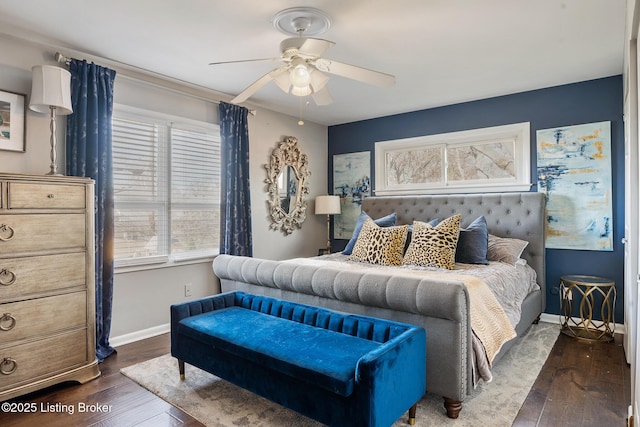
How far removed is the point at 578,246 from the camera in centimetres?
376

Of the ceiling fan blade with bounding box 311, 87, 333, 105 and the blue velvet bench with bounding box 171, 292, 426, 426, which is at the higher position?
the ceiling fan blade with bounding box 311, 87, 333, 105

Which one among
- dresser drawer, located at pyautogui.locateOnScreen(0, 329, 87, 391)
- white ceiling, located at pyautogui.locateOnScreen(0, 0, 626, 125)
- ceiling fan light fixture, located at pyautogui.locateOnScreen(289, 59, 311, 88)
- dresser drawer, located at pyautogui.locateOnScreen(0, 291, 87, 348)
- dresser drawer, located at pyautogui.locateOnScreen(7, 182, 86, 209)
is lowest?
dresser drawer, located at pyautogui.locateOnScreen(0, 329, 87, 391)

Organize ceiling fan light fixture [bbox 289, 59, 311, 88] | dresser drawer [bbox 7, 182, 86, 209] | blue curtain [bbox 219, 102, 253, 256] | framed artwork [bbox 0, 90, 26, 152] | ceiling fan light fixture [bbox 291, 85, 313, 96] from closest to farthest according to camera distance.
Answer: dresser drawer [bbox 7, 182, 86, 209]
ceiling fan light fixture [bbox 289, 59, 311, 88]
ceiling fan light fixture [bbox 291, 85, 313, 96]
framed artwork [bbox 0, 90, 26, 152]
blue curtain [bbox 219, 102, 253, 256]

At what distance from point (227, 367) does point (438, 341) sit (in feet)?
4.04

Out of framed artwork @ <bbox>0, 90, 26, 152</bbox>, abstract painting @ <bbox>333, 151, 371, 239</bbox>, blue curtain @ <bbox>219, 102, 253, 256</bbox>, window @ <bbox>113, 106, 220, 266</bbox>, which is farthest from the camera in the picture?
abstract painting @ <bbox>333, 151, 371, 239</bbox>

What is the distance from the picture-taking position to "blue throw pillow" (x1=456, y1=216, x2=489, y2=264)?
3.48m

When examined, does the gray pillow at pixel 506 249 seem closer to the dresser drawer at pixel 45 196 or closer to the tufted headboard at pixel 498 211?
the tufted headboard at pixel 498 211

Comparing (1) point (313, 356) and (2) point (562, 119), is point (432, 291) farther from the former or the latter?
(2) point (562, 119)

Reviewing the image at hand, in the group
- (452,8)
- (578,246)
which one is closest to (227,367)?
(452,8)

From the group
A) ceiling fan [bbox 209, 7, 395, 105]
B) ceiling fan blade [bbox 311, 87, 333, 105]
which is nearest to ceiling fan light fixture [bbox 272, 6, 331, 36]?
ceiling fan [bbox 209, 7, 395, 105]

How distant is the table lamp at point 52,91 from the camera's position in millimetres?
2578

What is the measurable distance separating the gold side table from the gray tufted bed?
24cm

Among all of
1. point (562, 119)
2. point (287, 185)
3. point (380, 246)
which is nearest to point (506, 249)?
point (380, 246)

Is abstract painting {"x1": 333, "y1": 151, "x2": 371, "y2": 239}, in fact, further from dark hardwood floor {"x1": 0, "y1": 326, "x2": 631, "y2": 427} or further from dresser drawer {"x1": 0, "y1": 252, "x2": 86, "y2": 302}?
dresser drawer {"x1": 0, "y1": 252, "x2": 86, "y2": 302}
